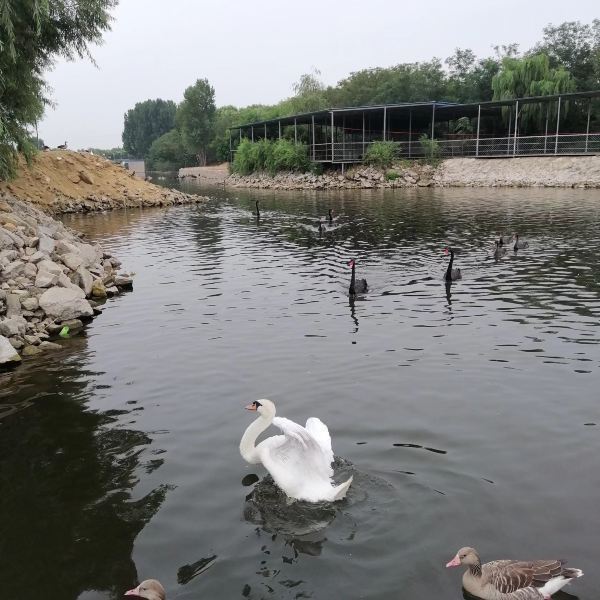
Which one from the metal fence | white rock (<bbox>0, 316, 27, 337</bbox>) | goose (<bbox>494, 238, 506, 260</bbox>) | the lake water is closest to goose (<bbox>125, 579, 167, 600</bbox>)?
the lake water

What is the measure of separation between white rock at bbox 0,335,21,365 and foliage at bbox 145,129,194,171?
386ft

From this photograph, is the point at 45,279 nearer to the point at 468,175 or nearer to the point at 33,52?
the point at 33,52

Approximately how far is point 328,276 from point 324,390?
28.7ft

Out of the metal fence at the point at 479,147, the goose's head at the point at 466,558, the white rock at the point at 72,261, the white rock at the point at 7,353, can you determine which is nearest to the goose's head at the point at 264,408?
the goose's head at the point at 466,558

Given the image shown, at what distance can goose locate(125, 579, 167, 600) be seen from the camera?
471 centimetres

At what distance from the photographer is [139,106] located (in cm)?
18850

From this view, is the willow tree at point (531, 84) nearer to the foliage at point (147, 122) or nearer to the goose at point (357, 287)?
the goose at point (357, 287)

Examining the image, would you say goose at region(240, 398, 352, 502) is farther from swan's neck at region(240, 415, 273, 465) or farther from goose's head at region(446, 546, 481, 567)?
goose's head at region(446, 546, 481, 567)

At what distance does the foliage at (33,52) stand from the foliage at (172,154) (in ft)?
335

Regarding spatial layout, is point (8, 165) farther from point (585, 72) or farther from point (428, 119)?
point (585, 72)

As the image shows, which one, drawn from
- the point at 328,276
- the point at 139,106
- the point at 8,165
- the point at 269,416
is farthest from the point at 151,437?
the point at 139,106

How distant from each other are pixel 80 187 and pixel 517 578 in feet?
148

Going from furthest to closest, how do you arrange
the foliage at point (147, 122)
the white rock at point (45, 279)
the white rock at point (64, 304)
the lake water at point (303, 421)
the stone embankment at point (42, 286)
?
the foliage at point (147, 122) < the white rock at point (45, 279) < the white rock at point (64, 304) < the stone embankment at point (42, 286) < the lake water at point (303, 421)

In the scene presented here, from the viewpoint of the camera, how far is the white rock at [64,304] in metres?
12.8
